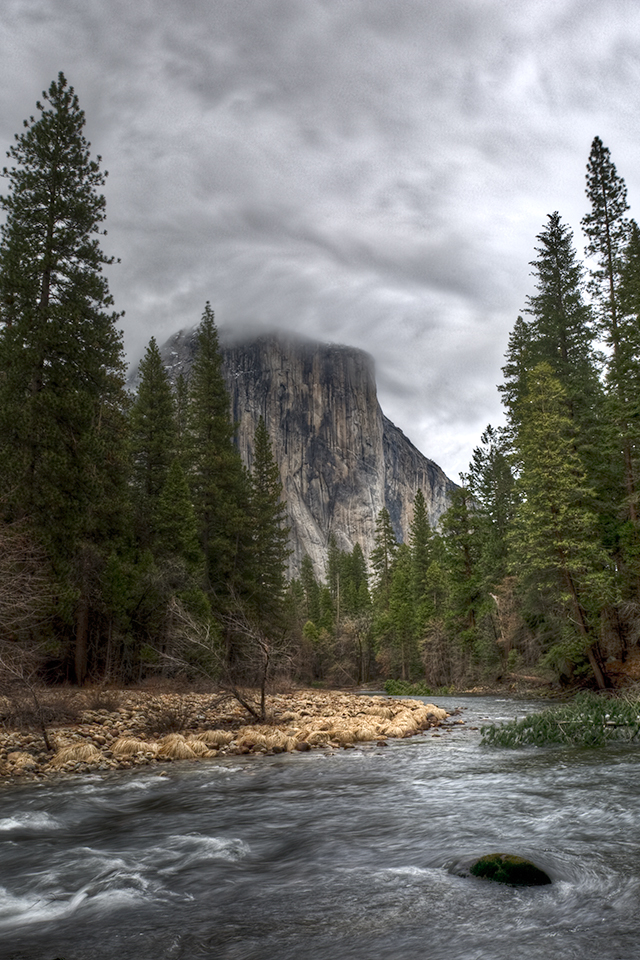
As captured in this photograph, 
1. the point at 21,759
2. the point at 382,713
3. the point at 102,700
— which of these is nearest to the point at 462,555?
the point at 382,713

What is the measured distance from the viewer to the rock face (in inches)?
5876

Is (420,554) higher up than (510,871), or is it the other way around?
(420,554)

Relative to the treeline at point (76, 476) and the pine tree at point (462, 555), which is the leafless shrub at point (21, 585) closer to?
the treeline at point (76, 476)

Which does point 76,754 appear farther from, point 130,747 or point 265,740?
point 265,740

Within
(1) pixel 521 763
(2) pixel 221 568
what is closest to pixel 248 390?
(2) pixel 221 568

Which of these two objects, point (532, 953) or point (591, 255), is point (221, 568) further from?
point (532, 953)

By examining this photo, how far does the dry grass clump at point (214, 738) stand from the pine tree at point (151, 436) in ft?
54.0

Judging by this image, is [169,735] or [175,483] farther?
[175,483]

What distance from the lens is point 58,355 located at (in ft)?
66.6

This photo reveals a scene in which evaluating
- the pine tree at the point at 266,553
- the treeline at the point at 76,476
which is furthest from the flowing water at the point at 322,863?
the pine tree at the point at 266,553

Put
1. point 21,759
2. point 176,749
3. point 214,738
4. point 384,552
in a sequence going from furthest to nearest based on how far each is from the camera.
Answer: point 384,552 < point 214,738 < point 176,749 < point 21,759

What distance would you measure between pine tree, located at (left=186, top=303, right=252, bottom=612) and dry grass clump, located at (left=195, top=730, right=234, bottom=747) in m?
17.2

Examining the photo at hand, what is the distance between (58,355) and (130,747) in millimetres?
13548

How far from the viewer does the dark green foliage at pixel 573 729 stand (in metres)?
11.9
